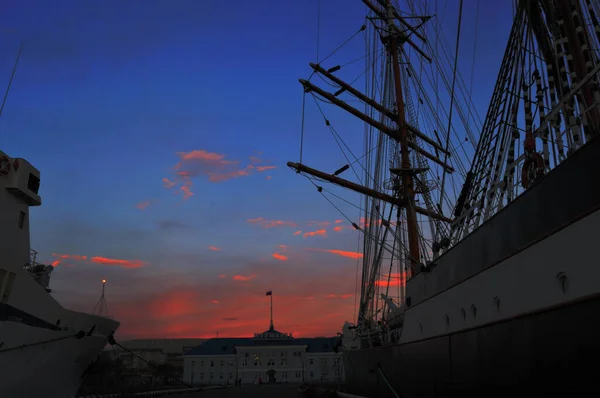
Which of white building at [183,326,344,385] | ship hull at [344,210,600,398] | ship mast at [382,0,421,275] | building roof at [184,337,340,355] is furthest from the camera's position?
building roof at [184,337,340,355]

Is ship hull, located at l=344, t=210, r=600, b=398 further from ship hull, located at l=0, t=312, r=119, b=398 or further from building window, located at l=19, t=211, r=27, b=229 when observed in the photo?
building window, located at l=19, t=211, r=27, b=229

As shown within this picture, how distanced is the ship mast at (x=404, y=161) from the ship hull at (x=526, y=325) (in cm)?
972

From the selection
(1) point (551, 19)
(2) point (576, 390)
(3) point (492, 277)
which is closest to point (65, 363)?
(3) point (492, 277)

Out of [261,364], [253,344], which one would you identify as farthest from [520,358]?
[253,344]

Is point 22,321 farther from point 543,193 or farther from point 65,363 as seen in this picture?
point 543,193

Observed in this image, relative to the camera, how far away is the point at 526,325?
21.6 feet

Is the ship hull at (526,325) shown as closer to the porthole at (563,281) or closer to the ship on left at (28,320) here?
the porthole at (563,281)

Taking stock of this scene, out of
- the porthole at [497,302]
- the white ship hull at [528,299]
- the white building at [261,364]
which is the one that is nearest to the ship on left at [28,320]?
the white ship hull at [528,299]

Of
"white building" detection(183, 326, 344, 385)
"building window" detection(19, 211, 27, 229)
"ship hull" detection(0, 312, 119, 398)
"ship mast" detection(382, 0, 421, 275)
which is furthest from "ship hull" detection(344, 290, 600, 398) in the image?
"white building" detection(183, 326, 344, 385)

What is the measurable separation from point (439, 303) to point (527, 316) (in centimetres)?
470

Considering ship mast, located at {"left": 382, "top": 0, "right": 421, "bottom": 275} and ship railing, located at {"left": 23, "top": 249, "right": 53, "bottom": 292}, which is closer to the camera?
ship railing, located at {"left": 23, "top": 249, "right": 53, "bottom": 292}

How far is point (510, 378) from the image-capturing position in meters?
7.10

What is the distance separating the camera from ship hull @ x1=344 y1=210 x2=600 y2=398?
5574 millimetres

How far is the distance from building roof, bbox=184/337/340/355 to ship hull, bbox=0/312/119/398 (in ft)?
215
